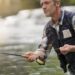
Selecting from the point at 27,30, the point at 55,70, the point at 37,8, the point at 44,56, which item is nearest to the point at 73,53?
the point at 44,56

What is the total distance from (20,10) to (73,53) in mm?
6934

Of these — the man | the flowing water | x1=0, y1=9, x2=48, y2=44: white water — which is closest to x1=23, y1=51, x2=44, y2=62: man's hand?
the man

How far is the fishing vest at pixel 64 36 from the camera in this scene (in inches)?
93.6

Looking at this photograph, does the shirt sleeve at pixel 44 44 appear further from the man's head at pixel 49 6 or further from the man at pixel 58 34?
the man's head at pixel 49 6

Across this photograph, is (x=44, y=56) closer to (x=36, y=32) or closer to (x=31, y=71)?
(x=31, y=71)

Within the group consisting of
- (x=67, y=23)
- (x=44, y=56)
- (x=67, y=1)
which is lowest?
(x=67, y=1)

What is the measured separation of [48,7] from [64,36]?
18 cm

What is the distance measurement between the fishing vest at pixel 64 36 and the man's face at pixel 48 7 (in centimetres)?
7

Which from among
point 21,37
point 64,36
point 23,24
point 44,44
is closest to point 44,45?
point 44,44

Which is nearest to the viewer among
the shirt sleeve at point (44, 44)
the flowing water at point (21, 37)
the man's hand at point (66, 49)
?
the man's hand at point (66, 49)

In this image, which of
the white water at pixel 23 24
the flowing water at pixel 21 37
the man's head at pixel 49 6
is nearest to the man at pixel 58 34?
the man's head at pixel 49 6

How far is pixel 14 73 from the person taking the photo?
4.34 m

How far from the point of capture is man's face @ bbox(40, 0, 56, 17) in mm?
2379

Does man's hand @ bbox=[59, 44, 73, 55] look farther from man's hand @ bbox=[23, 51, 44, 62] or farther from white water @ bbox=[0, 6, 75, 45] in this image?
white water @ bbox=[0, 6, 75, 45]
